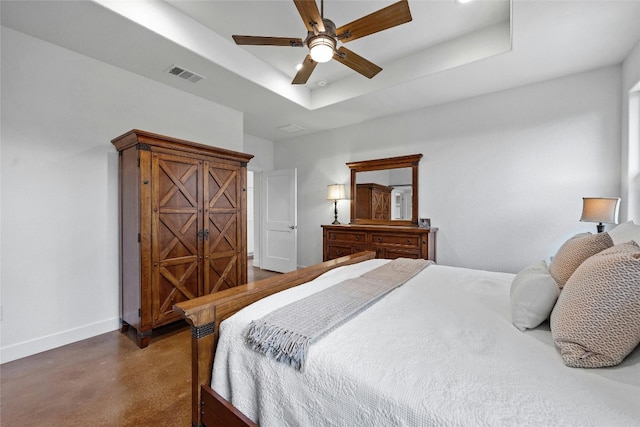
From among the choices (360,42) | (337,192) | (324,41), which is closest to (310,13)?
(324,41)

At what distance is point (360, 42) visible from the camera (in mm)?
2908

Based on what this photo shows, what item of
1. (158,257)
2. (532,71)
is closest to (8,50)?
(158,257)

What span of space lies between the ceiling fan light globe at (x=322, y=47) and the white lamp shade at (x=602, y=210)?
8.63ft

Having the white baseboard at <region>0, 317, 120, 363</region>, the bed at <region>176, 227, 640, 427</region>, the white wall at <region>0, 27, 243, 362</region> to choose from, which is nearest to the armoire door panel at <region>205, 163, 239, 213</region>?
the white wall at <region>0, 27, 243, 362</region>

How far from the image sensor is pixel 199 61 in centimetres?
272

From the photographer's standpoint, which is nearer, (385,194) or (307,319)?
(307,319)

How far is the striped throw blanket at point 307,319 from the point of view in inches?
→ 39.4

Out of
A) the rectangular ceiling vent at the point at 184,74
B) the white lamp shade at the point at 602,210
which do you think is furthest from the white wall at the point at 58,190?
the white lamp shade at the point at 602,210

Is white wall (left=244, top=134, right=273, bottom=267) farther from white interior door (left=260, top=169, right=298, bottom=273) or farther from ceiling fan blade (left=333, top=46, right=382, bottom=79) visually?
ceiling fan blade (left=333, top=46, right=382, bottom=79)

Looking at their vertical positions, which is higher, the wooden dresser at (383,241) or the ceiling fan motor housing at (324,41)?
the ceiling fan motor housing at (324,41)

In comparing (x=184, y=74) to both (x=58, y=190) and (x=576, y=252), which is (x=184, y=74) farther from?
(x=576, y=252)

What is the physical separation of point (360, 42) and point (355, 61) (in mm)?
881

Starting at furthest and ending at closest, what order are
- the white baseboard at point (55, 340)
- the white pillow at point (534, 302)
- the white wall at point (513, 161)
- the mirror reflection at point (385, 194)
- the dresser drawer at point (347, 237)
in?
the mirror reflection at point (385, 194), the dresser drawer at point (347, 237), the white wall at point (513, 161), the white baseboard at point (55, 340), the white pillow at point (534, 302)

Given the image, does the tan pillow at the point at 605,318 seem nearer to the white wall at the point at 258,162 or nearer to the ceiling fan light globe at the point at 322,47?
the ceiling fan light globe at the point at 322,47
